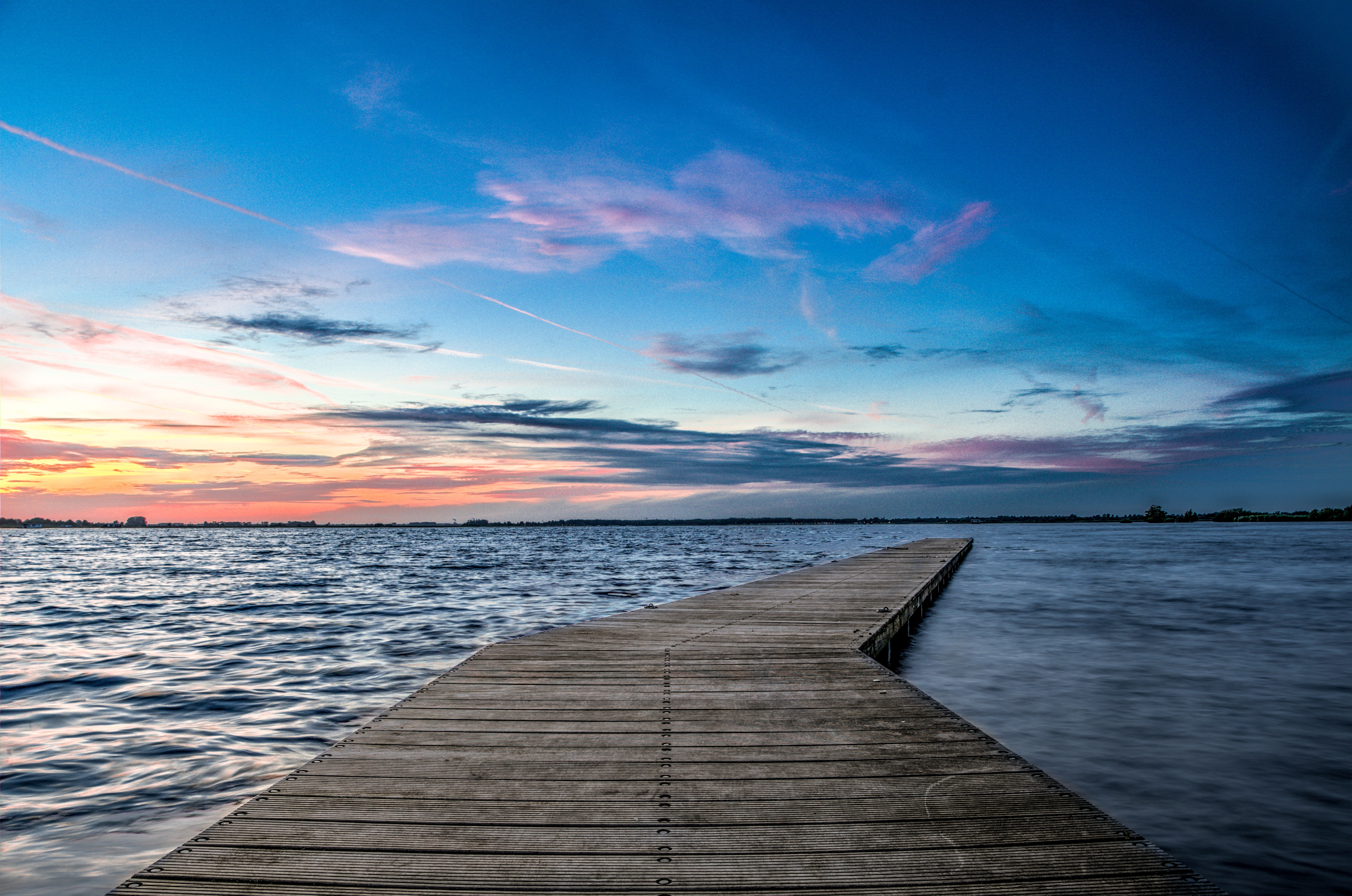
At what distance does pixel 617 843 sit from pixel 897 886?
3.80ft

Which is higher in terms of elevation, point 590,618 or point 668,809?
point 668,809

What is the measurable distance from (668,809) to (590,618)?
12418 mm

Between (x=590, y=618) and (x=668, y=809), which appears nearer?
(x=668, y=809)

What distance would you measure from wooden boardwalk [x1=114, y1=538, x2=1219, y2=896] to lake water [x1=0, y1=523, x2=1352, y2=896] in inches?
76.8

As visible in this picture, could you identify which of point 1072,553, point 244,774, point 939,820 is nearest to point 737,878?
point 939,820

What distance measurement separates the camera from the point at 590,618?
15773mm

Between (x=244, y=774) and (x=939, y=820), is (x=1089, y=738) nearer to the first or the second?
(x=939, y=820)

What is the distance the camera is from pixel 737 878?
9.68ft

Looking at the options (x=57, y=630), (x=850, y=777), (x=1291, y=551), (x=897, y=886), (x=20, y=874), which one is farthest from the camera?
(x=1291, y=551)

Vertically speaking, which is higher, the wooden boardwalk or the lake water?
the wooden boardwalk

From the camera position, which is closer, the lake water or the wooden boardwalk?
the wooden boardwalk

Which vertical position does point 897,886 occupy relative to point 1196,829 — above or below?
above

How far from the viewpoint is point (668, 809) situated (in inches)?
142

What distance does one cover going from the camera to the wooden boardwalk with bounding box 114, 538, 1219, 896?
115 inches
